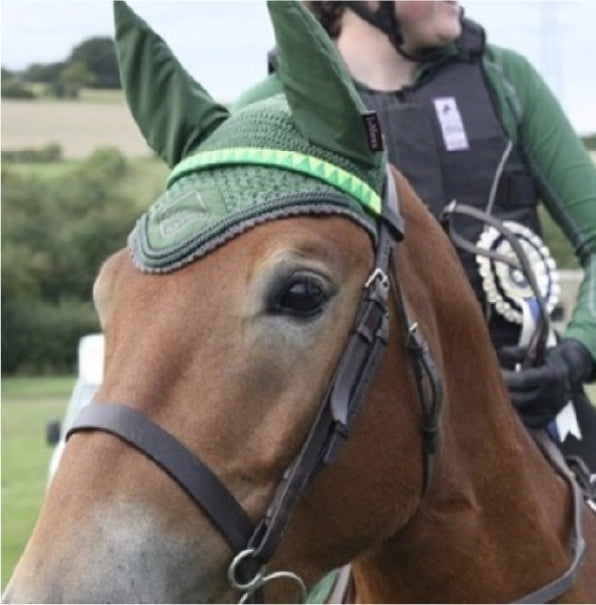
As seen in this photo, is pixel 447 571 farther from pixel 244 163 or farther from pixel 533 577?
pixel 244 163

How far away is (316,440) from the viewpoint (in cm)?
238

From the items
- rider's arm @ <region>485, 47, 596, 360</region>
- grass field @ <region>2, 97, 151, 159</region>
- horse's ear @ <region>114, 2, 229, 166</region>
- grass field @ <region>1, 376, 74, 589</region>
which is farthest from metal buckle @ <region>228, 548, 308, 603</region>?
grass field @ <region>2, 97, 151, 159</region>

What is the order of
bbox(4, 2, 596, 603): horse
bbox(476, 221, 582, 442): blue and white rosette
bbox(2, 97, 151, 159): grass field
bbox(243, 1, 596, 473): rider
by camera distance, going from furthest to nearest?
bbox(2, 97, 151, 159): grass field < bbox(243, 1, 596, 473): rider < bbox(476, 221, 582, 442): blue and white rosette < bbox(4, 2, 596, 603): horse

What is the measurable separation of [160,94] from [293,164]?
0.45 meters

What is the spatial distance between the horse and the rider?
77 centimetres

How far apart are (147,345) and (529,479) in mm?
1005

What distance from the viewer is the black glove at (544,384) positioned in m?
3.21

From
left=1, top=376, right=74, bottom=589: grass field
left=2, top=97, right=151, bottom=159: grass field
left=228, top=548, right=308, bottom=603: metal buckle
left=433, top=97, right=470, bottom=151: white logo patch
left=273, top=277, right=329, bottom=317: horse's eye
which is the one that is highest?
left=273, top=277, right=329, bottom=317: horse's eye

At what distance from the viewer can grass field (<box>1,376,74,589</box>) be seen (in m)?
12.2

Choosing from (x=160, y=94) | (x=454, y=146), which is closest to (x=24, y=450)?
(x=454, y=146)

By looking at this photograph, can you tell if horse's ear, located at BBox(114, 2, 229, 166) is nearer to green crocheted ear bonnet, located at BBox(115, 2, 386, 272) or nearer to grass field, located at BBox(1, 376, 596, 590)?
green crocheted ear bonnet, located at BBox(115, 2, 386, 272)

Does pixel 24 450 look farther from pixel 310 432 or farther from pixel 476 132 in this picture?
pixel 310 432

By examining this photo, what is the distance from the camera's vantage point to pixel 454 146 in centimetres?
360

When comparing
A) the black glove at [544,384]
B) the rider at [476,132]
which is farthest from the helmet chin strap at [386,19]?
the black glove at [544,384]
